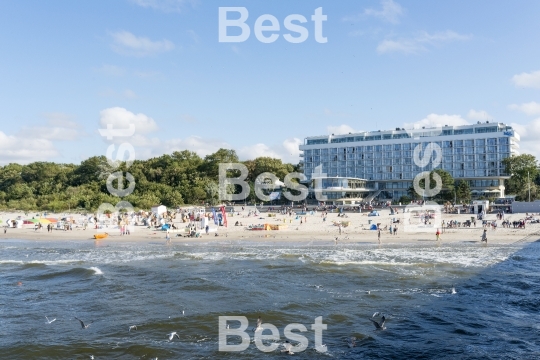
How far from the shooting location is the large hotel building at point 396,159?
105 m

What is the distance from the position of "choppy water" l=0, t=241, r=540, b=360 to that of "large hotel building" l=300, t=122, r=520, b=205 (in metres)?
69.8

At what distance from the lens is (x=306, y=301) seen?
858 inches

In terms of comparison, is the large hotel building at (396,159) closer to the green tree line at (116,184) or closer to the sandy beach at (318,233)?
the green tree line at (116,184)

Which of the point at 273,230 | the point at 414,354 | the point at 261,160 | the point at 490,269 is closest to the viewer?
the point at 414,354

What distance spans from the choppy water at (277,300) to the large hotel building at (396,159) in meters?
69.8

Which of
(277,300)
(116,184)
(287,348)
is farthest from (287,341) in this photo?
(116,184)

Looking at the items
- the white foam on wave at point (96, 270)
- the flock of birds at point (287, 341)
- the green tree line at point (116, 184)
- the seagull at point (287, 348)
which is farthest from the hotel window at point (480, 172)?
the seagull at point (287, 348)

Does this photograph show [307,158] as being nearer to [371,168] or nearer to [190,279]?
[371,168]

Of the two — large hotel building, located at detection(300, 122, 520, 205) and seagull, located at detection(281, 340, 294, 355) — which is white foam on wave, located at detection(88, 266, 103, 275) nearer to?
Result: seagull, located at detection(281, 340, 294, 355)

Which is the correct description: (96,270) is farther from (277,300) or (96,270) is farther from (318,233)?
(318,233)

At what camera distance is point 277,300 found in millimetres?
21953

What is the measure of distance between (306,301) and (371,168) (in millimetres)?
100465

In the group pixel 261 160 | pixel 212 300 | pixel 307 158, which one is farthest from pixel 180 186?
pixel 212 300

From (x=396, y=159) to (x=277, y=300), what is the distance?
99863 mm
